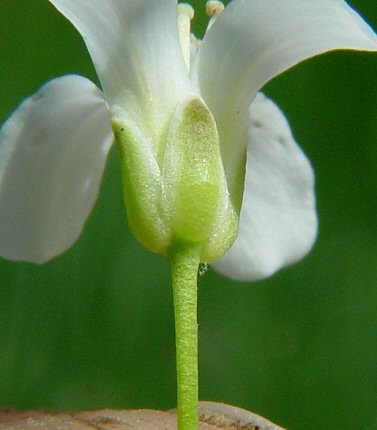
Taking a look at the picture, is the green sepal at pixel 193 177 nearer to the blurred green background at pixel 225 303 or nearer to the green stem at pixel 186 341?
the green stem at pixel 186 341

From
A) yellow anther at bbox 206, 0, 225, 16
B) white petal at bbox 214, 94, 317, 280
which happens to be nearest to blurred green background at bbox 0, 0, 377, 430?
white petal at bbox 214, 94, 317, 280

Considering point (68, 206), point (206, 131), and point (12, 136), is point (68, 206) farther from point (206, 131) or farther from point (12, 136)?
point (206, 131)

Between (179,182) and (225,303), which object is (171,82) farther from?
(225,303)

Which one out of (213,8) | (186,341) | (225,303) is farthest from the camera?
(225,303)

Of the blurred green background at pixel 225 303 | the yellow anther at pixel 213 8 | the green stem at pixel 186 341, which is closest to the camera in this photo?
the green stem at pixel 186 341

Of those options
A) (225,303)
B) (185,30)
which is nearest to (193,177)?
(185,30)

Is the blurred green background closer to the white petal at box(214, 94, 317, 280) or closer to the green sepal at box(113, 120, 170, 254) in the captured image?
the white petal at box(214, 94, 317, 280)

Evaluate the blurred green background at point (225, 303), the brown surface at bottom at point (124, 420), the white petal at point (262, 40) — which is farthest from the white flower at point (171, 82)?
the blurred green background at point (225, 303)
